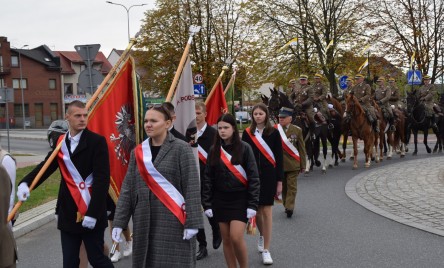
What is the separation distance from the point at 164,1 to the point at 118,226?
115 feet

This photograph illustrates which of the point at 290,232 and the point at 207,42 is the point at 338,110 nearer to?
the point at 290,232

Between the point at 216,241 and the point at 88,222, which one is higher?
the point at 88,222

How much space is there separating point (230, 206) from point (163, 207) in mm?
1247

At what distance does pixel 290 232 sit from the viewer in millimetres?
8391

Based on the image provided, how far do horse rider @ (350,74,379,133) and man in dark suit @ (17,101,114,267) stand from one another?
12.5 meters

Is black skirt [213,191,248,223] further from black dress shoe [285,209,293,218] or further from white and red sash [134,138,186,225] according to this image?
black dress shoe [285,209,293,218]

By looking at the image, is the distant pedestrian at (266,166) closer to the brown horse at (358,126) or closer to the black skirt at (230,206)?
the black skirt at (230,206)

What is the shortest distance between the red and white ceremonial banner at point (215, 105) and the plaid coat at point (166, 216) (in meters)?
4.90

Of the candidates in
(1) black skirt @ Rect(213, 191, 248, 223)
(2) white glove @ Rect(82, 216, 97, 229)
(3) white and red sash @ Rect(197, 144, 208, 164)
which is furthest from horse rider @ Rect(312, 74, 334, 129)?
(2) white glove @ Rect(82, 216, 97, 229)

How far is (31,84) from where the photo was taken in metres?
71.8

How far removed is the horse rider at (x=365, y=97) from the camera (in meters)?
16.7

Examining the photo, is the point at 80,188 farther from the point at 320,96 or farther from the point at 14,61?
the point at 14,61

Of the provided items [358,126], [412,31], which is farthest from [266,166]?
[412,31]

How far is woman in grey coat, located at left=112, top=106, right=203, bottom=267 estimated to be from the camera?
4457mm
